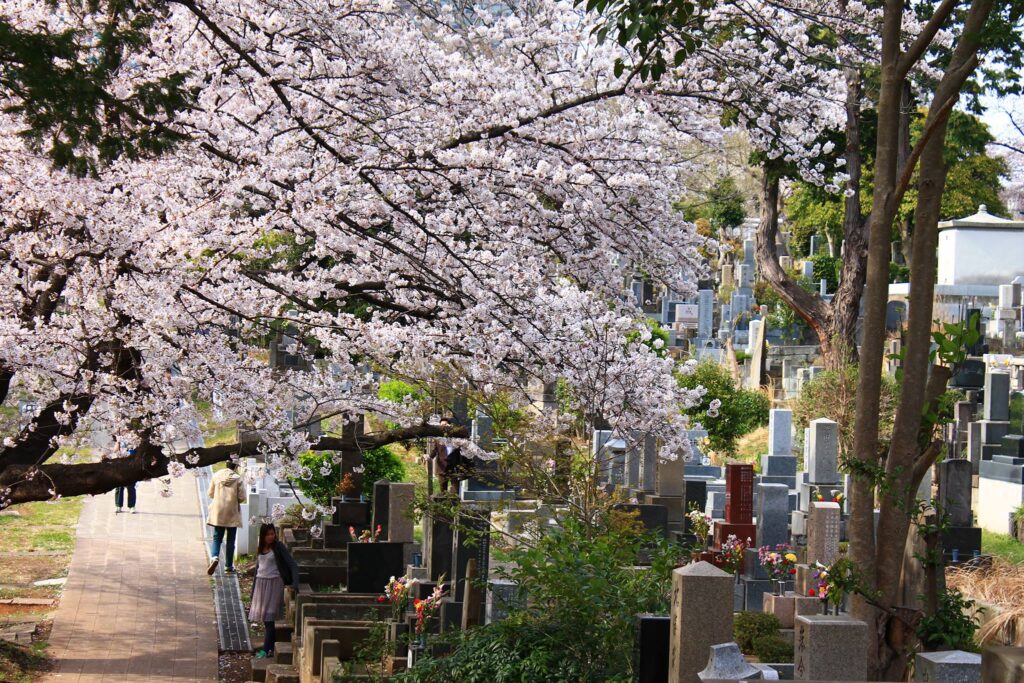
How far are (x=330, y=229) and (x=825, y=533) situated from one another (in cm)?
638

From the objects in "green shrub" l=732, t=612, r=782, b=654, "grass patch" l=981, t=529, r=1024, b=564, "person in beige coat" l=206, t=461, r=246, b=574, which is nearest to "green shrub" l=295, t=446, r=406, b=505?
"person in beige coat" l=206, t=461, r=246, b=574

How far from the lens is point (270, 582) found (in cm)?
1211

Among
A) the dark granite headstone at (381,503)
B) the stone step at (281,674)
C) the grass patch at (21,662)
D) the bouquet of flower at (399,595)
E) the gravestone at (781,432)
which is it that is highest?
the gravestone at (781,432)

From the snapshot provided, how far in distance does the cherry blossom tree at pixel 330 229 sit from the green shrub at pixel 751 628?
197cm

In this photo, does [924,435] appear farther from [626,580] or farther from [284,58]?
[284,58]

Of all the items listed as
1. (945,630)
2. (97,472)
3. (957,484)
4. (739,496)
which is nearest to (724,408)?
(739,496)

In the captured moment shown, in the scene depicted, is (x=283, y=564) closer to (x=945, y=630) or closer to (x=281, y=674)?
(x=281, y=674)

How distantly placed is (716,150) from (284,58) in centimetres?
458

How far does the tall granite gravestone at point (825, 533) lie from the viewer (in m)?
12.3

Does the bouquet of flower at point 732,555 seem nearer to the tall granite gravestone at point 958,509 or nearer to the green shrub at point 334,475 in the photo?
the tall granite gravestone at point 958,509

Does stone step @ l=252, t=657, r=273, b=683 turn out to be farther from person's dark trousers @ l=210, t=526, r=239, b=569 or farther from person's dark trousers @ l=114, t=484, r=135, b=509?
person's dark trousers @ l=114, t=484, r=135, b=509

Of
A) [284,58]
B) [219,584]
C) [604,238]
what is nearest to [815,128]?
[604,238]

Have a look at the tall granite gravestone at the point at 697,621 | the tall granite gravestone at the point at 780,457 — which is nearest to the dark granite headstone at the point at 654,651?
the tall granite gravestone at the point at 697,621

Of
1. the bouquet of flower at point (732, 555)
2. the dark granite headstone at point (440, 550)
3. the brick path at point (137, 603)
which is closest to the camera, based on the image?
the dark granite headstone at point (440, 550)
